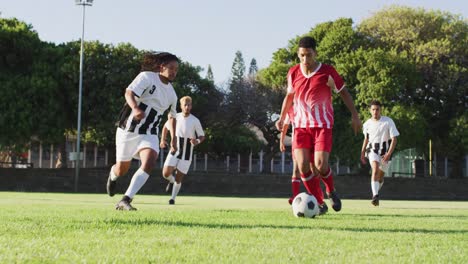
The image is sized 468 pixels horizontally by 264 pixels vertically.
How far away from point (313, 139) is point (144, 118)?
2.64 metres

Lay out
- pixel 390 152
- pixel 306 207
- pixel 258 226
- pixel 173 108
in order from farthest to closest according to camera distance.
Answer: pixel 390 152, pixel 173 108, pixel 306 207, pixel 258 226

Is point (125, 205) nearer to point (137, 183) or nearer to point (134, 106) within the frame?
point (137, 183)

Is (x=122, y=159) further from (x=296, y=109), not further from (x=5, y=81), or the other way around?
(x=5, y=81)

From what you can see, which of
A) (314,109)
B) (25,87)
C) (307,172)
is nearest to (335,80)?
(314,109)

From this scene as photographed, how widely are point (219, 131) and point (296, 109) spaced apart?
137ft

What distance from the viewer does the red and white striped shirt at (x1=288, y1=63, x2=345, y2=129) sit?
9.62 meters

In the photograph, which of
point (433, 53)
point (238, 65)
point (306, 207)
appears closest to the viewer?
point (306, 207)

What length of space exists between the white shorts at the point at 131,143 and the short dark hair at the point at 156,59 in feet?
3.71

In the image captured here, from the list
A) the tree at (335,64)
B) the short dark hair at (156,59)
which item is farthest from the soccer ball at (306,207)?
the tree at (335,64)

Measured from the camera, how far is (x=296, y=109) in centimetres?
992

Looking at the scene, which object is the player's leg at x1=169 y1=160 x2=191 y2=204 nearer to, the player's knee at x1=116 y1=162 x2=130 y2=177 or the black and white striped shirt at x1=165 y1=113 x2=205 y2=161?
the black and white striped shirt at x1=165 y1=113 x2=205 y2=161

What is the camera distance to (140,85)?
31.6ft

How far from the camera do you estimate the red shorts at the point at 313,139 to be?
9.55 metres

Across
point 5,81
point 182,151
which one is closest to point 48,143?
point 5,81
